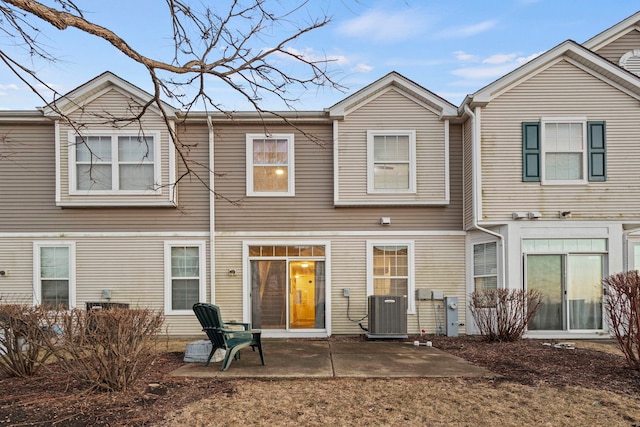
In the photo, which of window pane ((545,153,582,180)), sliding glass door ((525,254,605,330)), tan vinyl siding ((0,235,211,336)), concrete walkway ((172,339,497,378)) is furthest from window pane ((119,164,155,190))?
window pane ((545,153,582,180))

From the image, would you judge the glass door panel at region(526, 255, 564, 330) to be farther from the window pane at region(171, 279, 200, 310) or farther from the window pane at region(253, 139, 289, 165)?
the window pane at region(171, 279, 200, 310)

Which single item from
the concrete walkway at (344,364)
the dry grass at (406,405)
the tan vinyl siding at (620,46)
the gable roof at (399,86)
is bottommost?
the concrete walkway at (344,364)

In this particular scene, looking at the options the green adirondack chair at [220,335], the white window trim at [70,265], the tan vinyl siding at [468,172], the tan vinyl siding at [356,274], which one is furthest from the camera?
the tan vinyl siding at [356,274]

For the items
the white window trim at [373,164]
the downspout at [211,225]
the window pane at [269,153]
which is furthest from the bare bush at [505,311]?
the downspout at [211,225]

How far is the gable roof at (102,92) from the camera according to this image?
368 inches

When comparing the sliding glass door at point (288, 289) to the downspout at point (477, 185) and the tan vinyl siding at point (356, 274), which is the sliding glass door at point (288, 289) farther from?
the downspout at point (477, 185)

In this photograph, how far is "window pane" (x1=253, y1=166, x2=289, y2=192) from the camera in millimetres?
9688

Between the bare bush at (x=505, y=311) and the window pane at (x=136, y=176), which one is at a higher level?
the window pane at (x=136, y=176)

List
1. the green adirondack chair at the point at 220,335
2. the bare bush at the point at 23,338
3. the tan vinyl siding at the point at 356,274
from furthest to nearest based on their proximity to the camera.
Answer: the tan vinyl siding at the point at 356,274, the green adirondack chair at the point at 220,335, the bare bush at the point at 23,338

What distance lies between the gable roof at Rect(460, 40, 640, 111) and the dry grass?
6.00 meters

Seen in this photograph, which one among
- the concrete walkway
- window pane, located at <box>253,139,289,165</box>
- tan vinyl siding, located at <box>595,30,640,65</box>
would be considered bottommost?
the concrete walkway

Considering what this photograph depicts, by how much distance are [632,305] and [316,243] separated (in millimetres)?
5865

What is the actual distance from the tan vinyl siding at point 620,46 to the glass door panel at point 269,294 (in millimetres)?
9592

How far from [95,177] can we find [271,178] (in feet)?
12.8
